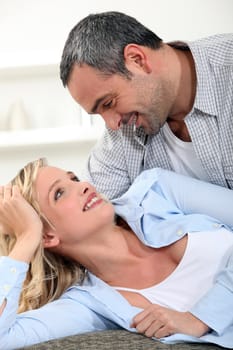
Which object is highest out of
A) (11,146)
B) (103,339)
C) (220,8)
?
(220,8)

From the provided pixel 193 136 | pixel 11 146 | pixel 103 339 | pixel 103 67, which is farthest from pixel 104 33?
pixel 11 146

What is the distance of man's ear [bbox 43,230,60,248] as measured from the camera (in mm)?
1672

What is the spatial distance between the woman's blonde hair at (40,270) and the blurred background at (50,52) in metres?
1.24

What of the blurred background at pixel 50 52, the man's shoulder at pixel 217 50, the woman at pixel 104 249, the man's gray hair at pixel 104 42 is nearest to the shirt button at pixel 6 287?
the woman at pixel 104 249

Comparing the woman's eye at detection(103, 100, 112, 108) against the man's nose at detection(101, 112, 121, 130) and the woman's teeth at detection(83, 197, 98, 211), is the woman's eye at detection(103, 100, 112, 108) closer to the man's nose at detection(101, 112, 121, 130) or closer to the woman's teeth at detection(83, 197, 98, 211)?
the man's nose at detection(101, 112, 121, 130)

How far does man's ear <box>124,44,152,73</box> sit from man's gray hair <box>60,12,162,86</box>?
14 mm

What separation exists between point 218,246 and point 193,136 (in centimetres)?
34

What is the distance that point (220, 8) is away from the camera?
2.99 m

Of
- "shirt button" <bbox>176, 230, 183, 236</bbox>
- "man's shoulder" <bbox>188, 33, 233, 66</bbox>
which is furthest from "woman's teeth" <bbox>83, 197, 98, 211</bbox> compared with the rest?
"man's shoulder" <bbox>188, 33, 233, 66</bbox>

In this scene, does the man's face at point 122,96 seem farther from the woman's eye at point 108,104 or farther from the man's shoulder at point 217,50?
the man's shoulder at point 217,50

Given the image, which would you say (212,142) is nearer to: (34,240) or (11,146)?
(34,240)

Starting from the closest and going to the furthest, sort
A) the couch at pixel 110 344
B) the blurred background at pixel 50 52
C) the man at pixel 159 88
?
the couch at pixel 110 344 → the man at pixel 159 88 → the blurred background at pixel 50 52

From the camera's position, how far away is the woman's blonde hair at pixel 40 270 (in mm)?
1677

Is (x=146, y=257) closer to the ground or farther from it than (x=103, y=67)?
closer to the ground
